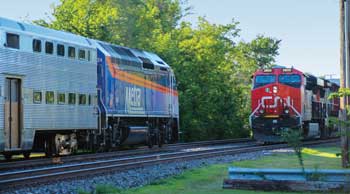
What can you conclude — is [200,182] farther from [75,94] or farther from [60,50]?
[75,94]

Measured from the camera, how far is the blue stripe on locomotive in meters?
23.4

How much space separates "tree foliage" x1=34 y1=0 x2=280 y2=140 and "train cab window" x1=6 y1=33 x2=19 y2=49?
18.6 metres

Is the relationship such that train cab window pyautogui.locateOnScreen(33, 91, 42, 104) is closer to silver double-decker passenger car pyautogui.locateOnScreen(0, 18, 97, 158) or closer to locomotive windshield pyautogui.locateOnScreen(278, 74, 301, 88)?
silver double-decker passenger car pyautogui.locateOnScreen(0, 18, 97, 158)

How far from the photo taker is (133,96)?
83.5 feet

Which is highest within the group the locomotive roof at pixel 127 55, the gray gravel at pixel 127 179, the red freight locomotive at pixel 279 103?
the locomotive roof at pixel 127 55

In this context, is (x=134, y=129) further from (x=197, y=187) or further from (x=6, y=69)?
(x=197, y=187)

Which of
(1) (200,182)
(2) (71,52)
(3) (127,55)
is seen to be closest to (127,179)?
(1) (200,182)

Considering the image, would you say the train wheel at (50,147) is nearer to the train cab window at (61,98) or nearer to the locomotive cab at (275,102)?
the train cab window at (61,98)

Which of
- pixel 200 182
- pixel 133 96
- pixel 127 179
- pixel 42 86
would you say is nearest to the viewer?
pixel 200 182

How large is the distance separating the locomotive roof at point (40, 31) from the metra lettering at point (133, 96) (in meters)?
3.17

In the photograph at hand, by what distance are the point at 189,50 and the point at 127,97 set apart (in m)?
18.7

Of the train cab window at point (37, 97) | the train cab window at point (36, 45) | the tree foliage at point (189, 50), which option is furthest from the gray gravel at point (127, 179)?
the tree foliage at point (189, 50)

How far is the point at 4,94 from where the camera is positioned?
1698 centimetres

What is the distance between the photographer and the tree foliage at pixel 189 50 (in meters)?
38.1
